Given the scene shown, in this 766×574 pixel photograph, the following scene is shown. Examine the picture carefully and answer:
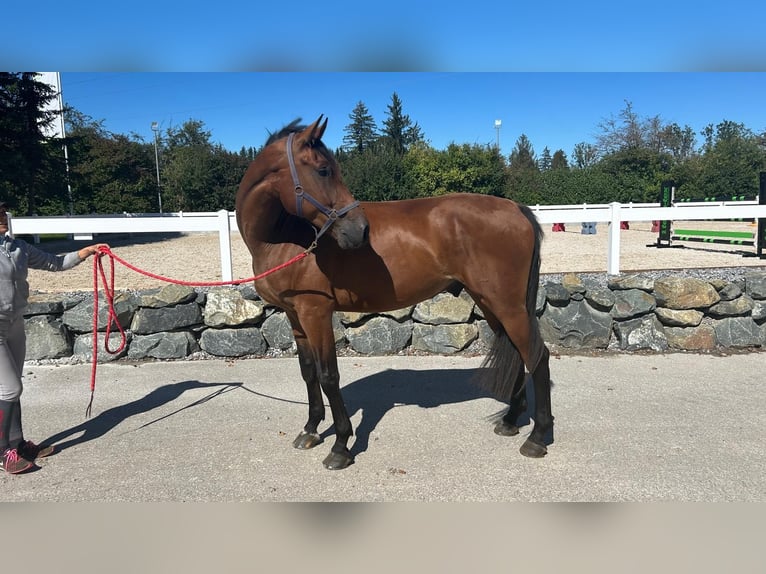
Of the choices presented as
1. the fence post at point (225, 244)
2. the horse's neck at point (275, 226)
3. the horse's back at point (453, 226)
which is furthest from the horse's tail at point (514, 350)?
the fence post at point (225, 244)

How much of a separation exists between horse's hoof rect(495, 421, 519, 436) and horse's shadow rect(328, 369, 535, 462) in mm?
180

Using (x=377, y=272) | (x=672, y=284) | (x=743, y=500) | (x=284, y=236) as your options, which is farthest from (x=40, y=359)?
(x=672, y=284)

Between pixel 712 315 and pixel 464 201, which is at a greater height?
pixel 464 201

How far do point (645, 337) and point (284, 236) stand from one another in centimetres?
415

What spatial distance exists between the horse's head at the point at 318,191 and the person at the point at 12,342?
1.77m

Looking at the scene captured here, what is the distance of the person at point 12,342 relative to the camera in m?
3.02

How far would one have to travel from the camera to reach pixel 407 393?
14.0 ft

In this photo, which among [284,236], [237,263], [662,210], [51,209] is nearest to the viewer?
[284,236]

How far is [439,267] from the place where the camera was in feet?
10.9

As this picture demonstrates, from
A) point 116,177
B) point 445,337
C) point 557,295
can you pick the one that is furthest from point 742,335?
point 116,177

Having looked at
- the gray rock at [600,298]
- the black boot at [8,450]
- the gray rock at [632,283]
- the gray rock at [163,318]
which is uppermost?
the gray rock at [632,283]

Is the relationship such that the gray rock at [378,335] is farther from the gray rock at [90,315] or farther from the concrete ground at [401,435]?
the gray rock at [90,315]

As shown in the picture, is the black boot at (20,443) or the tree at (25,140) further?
the tree at (25,140)

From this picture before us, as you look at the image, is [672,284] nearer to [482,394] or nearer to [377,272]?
[482,394]
